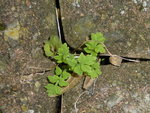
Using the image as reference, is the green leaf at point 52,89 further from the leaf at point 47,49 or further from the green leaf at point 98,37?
the green leaf at point 98,37

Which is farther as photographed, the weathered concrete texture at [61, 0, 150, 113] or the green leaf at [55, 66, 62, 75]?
the green leaf at [55, 66, 62, 75]

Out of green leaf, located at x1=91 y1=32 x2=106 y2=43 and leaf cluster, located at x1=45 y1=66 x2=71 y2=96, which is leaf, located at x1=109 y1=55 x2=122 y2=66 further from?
leaf cluster, located at x1=45 y1=66 x2=71 y2=96

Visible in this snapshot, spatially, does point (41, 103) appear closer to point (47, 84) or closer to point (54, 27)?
point (47, 84)

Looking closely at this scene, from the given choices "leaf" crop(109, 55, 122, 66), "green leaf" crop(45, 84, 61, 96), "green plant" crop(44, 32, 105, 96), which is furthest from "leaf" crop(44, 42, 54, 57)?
"leaf" crop(109, 55, 122, 66)

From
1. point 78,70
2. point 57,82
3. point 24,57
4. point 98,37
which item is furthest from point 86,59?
point 24,57

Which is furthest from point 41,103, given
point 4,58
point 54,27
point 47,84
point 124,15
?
point 124,15

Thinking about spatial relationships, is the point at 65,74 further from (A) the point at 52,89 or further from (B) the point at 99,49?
(B) the point at 99,49
